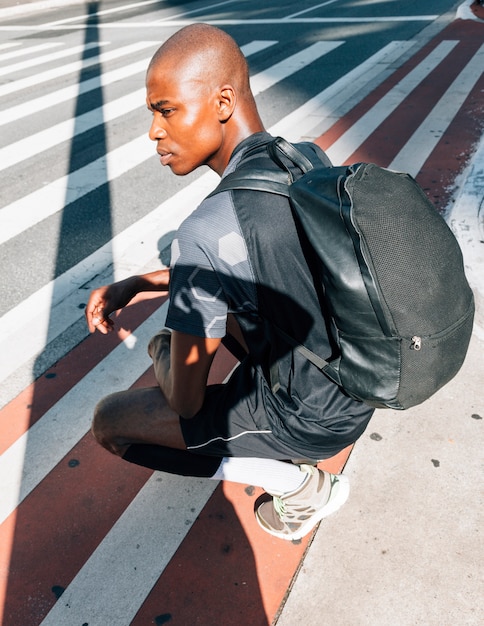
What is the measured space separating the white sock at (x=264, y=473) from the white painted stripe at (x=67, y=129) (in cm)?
540

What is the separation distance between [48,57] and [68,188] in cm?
679

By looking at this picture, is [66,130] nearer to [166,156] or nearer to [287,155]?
[166,156]

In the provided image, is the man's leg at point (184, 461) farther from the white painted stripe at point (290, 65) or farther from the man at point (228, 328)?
the white painted stripe at point (290, 65)

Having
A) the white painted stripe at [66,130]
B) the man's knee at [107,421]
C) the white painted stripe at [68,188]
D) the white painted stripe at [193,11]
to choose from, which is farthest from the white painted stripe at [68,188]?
the white painted stripe at [193,11]

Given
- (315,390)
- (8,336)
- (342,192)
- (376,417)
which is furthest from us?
(8,336)

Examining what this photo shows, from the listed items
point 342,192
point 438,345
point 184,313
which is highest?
point 342,192

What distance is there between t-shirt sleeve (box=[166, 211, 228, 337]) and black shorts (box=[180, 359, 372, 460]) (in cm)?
36

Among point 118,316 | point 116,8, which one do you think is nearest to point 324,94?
point 118,316

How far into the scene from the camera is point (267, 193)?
5.97 feet

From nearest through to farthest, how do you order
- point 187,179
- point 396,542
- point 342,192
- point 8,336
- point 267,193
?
point 342,192 → point 267,193 → point 396,542 → point 8,336 → point 187,179

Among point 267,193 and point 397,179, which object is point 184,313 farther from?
point 397,179

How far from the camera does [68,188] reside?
239 inches

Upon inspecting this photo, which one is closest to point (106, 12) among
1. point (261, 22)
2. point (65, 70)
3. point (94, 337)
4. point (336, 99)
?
point (261, 22)

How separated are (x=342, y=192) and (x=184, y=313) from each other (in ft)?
1.93
